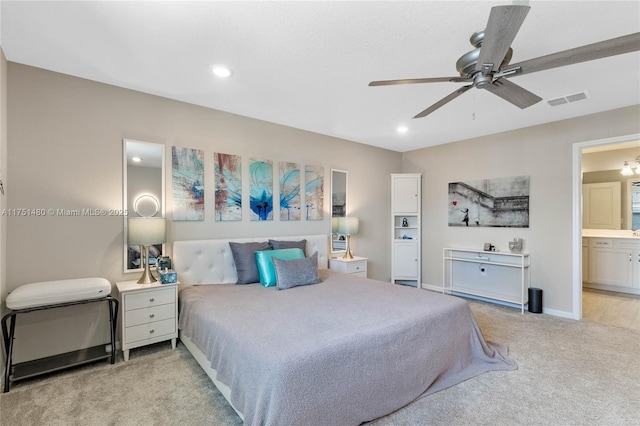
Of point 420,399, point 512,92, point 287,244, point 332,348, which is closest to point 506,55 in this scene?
point 512,92

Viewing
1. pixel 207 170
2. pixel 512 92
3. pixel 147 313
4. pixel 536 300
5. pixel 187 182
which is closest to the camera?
pixel 512 92

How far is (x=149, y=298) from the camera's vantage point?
9.09 ft

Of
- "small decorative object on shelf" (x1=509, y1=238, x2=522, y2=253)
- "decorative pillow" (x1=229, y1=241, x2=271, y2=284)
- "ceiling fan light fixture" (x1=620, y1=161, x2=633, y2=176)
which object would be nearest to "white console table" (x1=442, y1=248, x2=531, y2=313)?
"small decorative object on shelf" (x1=509, y1=238, x2=522, y2=253)

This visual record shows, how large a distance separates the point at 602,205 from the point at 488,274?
320cm

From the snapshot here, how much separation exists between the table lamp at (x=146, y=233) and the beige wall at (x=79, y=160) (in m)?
0.27

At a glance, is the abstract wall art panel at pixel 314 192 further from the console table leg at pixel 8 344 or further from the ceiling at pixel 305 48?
the console table leg at pixel 8 344

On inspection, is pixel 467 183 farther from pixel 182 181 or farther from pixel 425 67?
pixel 182 181

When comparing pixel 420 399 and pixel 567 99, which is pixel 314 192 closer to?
pixel 420 399

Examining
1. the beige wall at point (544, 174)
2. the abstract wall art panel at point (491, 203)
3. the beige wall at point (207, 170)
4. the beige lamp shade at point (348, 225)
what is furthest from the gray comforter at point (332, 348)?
the abstract wall art panel at point (491, 203)

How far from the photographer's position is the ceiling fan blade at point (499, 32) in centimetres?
131

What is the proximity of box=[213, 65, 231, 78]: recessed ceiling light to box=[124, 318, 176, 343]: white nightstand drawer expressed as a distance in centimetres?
231

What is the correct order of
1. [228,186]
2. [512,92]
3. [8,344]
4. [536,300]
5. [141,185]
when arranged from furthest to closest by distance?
[536,300]
[228,186]
[141,185]
[8,344]
[512,92]

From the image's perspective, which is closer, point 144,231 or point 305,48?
point 305,48

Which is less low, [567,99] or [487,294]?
[567,99]
